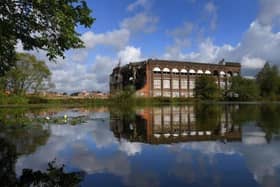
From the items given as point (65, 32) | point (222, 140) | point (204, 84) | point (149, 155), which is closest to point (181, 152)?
point (149, 155)

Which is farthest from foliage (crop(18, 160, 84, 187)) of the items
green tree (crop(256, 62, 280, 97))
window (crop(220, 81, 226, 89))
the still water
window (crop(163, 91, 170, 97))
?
green tree (crop(256, 62, 280, 97))

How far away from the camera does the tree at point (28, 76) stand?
7347 centimetres

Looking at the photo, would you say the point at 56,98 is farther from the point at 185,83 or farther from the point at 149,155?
the point at 149,155

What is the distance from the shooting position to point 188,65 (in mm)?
100812

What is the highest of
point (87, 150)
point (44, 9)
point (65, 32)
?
point (44, 9)

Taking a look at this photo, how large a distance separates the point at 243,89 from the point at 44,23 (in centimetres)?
9625

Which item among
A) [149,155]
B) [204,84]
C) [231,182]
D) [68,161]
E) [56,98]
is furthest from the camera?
[204,84]

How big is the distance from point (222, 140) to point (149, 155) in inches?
168

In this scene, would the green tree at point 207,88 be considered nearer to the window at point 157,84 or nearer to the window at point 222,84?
the window at point 222,84

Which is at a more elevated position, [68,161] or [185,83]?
[185,83]

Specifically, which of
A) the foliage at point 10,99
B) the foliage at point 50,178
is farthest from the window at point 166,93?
the foliage at point 50,178

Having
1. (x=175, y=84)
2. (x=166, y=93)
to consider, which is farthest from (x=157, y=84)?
(x=175, y=84)

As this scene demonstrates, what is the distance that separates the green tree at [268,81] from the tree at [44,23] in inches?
4204

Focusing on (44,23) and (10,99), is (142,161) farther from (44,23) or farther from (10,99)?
(10,99)
